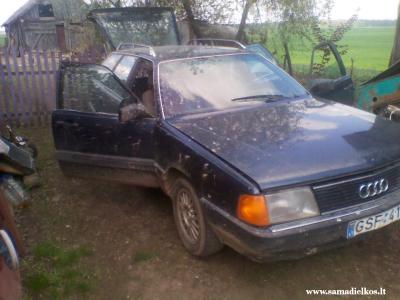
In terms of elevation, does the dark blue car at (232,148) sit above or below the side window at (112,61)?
below

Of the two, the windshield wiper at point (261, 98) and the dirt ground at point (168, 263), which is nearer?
the dirt ground at point (168, 263)

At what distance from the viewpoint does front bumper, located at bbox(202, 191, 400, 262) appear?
2502 millimetres

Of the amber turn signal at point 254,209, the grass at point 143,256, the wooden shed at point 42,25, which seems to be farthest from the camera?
the wooden shed at point 42,25

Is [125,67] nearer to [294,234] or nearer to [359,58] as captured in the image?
[294,234]

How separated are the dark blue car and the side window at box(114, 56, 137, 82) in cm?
2

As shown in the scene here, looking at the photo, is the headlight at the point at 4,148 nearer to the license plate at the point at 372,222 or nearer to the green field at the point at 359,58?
the license plate at the point at 372,222

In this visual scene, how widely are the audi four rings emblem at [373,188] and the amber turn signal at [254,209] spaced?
2.30 feet

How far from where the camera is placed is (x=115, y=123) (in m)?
3.90

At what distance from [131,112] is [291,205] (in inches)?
65.7

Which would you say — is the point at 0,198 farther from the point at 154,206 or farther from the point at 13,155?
the point at 154,206

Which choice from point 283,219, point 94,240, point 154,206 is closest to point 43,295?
point 94,240

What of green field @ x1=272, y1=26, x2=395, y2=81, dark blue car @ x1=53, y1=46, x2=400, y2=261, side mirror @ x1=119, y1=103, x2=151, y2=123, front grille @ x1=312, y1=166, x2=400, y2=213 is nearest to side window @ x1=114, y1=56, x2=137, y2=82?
dark blue car @ x1=53, y1=46, x2=400, y2=261

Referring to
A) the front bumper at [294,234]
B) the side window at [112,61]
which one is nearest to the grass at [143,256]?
the front bumper at [294,234]

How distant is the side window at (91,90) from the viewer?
13.1 feet
